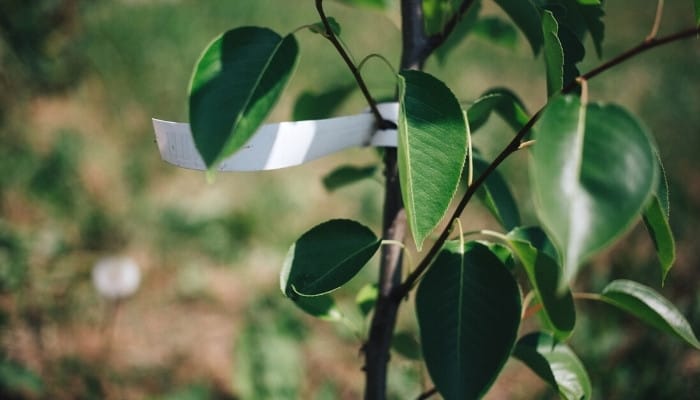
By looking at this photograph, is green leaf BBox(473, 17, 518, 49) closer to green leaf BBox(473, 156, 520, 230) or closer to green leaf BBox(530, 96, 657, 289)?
green leaf BBox(473, 156, 520, 230)

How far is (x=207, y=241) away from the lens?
2072 millimetres

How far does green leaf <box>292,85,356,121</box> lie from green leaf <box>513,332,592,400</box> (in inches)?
15.5

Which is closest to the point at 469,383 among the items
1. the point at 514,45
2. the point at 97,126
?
the point at 514,45

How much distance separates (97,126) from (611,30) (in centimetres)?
379

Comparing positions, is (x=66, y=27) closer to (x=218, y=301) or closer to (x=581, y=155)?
(x=218, y=301)

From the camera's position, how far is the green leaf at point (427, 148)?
43cm

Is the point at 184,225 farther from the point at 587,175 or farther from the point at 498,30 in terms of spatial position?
the point at 587,175

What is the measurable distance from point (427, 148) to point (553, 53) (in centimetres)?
12

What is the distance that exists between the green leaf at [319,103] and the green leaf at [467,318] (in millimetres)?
325

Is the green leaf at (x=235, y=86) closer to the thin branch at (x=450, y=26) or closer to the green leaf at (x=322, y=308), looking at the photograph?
the thin branch at (x=450, y=26)

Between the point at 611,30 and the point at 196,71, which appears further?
the point at 611,30

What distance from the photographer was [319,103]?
767 millimetres

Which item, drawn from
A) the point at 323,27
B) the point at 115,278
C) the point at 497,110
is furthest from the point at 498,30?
the point at 115,278

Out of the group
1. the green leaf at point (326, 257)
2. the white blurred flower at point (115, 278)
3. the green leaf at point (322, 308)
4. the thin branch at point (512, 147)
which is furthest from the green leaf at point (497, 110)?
the white blurred flower at point (115, 278)
